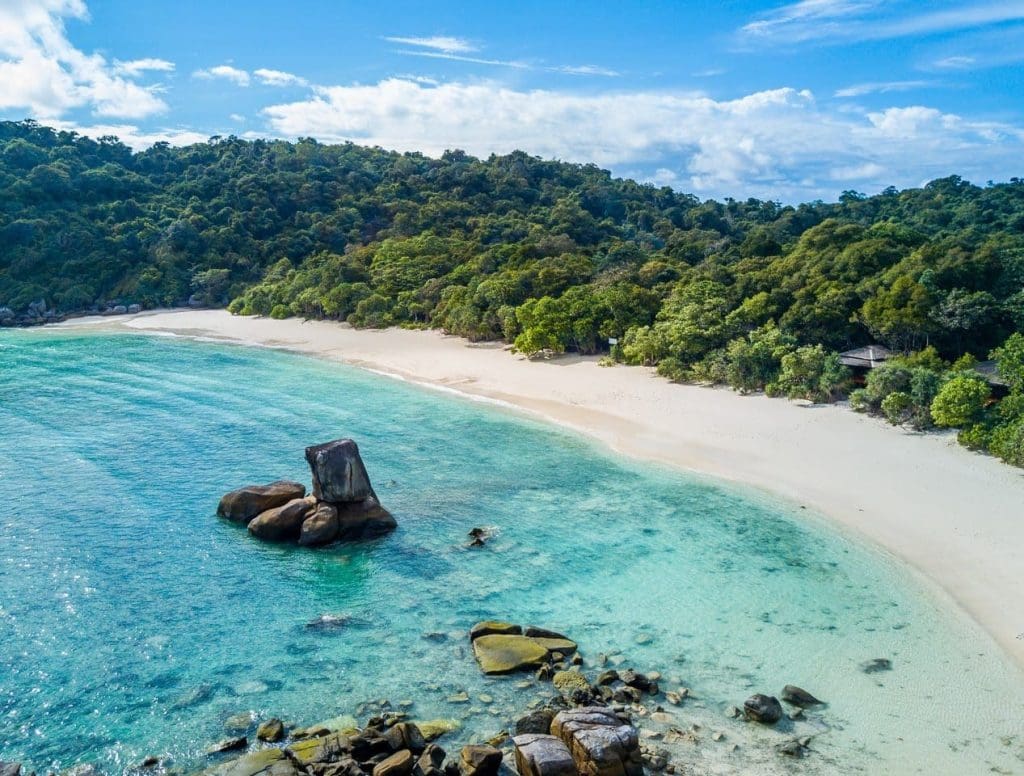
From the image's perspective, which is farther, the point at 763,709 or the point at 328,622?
the point at 328,622

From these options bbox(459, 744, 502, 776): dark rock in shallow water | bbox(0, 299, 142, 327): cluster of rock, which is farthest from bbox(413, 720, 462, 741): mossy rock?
bbox(0, 299, 142, 327): cluster of rock

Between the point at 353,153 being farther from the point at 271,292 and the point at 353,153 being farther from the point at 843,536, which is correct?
the point at 843,536

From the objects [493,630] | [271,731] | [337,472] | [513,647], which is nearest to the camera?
[271,731]

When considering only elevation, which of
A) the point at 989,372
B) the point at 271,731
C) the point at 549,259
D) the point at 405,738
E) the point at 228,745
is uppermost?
the point at 549,259

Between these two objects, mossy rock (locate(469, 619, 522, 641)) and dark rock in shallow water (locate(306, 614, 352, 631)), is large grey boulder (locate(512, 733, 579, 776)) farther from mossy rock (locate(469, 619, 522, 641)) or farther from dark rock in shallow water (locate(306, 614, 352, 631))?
dark rock in shallow water (locate(306, 614, 352, 631))

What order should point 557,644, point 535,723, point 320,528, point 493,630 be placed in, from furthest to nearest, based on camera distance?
point 320,528, point 493,630, point 557,644, point 535,723

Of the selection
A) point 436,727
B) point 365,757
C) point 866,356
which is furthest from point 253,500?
point 866,356

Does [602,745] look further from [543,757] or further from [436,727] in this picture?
[436,727]

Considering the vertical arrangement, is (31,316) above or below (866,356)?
below
